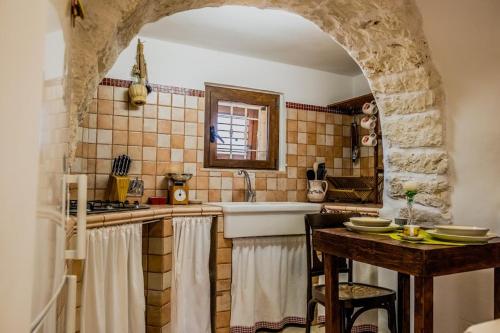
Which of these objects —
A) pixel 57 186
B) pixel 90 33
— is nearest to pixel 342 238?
pixel 57 186

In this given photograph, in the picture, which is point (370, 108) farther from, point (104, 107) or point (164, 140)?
point (104, 107)

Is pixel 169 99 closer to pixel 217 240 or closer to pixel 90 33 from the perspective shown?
pixel 217 240

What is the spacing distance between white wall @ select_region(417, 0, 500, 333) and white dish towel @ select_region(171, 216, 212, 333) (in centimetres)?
145

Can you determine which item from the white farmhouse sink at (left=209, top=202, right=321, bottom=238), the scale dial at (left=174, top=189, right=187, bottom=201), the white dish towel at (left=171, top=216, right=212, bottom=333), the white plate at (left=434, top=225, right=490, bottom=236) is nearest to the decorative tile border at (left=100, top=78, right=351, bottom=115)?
the scale dial at (left=174, top=189, right=187, bottom=201)

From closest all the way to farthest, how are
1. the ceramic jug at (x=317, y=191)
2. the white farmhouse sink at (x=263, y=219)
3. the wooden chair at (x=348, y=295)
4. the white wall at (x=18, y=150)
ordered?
the white wall at (x=18, y=150) → the wooden chair at (x=348, y=295) → the white farmhouse sink at (x=263, y=219) → the ceramic jug at (x=317, y=191)

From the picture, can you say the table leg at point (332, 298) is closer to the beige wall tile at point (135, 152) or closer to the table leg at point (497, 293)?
the table leg at point (497, 293)

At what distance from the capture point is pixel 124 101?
9.21 ft

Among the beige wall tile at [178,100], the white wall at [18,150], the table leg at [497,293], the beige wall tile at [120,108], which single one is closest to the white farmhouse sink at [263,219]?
the beige wall tile at [178,100]

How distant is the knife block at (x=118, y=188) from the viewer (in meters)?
2.54

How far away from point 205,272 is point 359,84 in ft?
8.47

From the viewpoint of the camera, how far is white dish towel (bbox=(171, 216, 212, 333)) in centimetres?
236

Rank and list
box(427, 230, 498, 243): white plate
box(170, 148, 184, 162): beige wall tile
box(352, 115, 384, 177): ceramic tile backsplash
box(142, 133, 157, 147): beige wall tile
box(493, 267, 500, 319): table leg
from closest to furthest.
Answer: box(427, 230, 498, 243): white plate
box(493, 267, 500, 319): table leg
box(142, 133, 157, 147): beige wall tile
box(170, 148, 184, 162): beige wall tile
box(352, 115, 384, 177): ceramic tile backsplash

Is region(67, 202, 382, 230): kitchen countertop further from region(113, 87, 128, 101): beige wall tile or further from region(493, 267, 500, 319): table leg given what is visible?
region(493, 267, 500, 319): table leg

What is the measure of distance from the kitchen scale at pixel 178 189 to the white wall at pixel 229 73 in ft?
2.62
